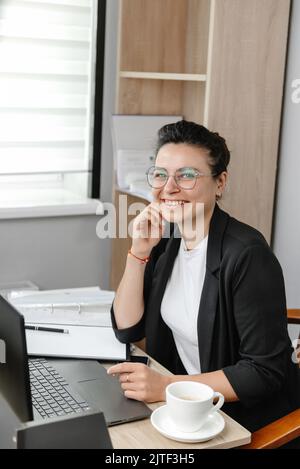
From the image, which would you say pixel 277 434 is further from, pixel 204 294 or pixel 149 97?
pixel 149 97

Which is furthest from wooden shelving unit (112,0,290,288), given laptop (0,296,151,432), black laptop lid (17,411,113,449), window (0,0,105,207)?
black laptop lid (17,411,113,449)

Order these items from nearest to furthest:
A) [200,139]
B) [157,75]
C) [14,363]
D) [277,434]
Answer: [14,363] < [277,434] < [200,139] < [157,75]

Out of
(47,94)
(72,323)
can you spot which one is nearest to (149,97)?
(47,94)

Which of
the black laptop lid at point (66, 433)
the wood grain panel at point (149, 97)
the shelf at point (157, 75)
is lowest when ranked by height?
the black laptop lid at point (66, 433)

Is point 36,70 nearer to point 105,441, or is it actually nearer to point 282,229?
point 282,229

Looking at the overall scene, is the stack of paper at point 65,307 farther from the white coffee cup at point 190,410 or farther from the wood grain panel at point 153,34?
the wood grain panel at point 153,34

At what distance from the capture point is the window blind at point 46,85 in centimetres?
288

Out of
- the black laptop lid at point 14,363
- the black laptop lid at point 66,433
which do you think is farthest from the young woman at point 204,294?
the black laptop lid at point 66,433

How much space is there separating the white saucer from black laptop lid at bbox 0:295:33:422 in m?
0.27

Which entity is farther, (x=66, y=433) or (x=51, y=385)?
(x=51, y=385)

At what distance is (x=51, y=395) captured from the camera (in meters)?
1.53

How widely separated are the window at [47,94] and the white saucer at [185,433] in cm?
170

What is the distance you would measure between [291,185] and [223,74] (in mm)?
476

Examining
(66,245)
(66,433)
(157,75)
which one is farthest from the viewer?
(66,245)
